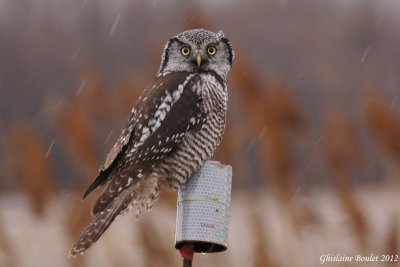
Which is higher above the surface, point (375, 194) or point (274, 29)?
point (274, 29)

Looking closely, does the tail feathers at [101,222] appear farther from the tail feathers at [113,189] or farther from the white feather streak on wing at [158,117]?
the white feather streak on wing at [158,117]

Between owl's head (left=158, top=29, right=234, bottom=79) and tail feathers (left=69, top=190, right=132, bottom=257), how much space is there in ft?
2.82

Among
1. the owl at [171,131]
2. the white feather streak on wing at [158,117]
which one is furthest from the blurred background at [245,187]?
the white feather streak on wing at [158,117]

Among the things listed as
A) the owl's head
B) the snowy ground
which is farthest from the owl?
the snowy ground

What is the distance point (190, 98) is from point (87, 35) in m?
16.2

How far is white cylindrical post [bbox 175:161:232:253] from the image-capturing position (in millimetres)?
5074

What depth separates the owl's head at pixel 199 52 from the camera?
6137 mm

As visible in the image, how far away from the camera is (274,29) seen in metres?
22.2

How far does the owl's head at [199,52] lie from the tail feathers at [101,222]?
2.82ft

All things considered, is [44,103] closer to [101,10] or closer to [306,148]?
[101,10]

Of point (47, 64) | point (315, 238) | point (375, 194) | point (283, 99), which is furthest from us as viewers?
point (47, 64)

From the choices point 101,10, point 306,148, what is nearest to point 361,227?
point 306,148

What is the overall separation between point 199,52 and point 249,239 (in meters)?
2.42

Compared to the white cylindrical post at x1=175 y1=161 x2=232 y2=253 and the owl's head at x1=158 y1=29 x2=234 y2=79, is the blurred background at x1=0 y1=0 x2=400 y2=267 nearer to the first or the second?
the owl's head at x1=158 y1=29 x2=234 y2=79
